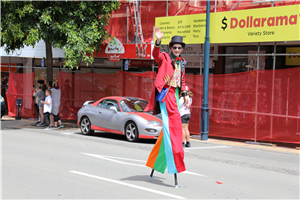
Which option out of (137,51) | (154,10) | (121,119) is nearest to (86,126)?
(121,119)

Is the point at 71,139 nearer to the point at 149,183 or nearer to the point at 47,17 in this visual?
the point at 47,17

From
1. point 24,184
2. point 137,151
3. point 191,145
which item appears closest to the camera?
point 24,184

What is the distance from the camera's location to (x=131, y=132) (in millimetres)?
12305

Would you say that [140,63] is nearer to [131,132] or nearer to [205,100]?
[205,100]

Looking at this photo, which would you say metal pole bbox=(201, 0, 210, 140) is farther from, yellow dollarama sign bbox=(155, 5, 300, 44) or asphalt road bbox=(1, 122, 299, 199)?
asphalt road bbox=(1, 122, 299, 199)

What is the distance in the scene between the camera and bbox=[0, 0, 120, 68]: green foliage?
14422mm

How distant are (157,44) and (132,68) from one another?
13.5m

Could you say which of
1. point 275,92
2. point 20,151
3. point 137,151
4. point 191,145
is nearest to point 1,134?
point 20,151

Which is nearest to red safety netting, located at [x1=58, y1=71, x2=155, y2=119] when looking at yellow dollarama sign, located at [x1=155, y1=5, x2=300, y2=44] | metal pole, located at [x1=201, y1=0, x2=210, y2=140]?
yellow dollarama sign, located at [x1=155, y1=5, x2=300, y2=44]

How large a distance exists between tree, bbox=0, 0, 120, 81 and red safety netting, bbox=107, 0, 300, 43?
216 cm

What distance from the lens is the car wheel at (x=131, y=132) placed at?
12.1 meters

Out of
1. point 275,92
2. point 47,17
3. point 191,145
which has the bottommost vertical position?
point 191,145

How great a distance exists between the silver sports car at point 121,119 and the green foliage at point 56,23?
7.30 ft

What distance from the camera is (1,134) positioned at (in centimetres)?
1320
